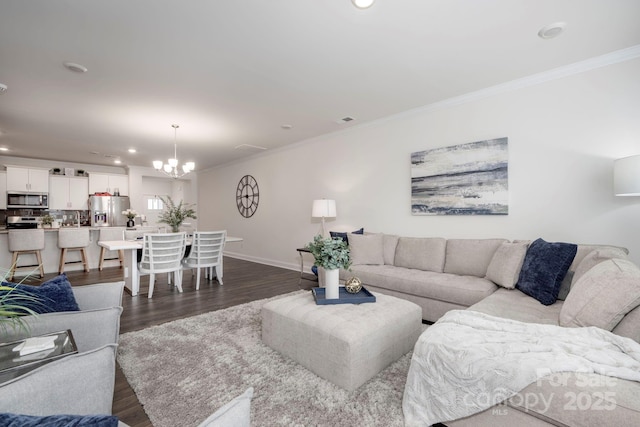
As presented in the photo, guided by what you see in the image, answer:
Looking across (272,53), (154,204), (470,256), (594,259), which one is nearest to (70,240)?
(154,204)

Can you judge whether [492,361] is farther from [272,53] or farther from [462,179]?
[272,53]

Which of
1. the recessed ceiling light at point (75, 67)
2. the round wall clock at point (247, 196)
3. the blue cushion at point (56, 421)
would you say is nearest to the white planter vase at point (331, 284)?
the blue cushion at point (56, 421)

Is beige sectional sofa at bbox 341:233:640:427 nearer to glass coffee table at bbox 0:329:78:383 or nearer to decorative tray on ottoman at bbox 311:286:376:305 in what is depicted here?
decorative tray on ottoman at bbox 311:286:376:305

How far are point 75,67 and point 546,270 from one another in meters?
4.79

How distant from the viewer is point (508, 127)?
3291 millimetres

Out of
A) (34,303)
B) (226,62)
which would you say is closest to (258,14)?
(226,62)

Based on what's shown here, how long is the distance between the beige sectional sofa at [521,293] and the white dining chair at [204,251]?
7.17 feet

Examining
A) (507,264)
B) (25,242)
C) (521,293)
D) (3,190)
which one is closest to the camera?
(521,293)

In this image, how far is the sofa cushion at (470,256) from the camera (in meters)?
3.15

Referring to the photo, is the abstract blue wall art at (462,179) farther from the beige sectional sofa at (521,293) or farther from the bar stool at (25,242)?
the bar stool at (25,242)

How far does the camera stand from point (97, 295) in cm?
218

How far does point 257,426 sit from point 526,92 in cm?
401

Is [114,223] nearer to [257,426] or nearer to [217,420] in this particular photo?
[257,426]

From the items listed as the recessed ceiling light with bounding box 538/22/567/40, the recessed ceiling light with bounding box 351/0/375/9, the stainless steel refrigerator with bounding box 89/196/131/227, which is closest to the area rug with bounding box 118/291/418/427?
the recessed ceiling light with bounding box 351/0/375/9
